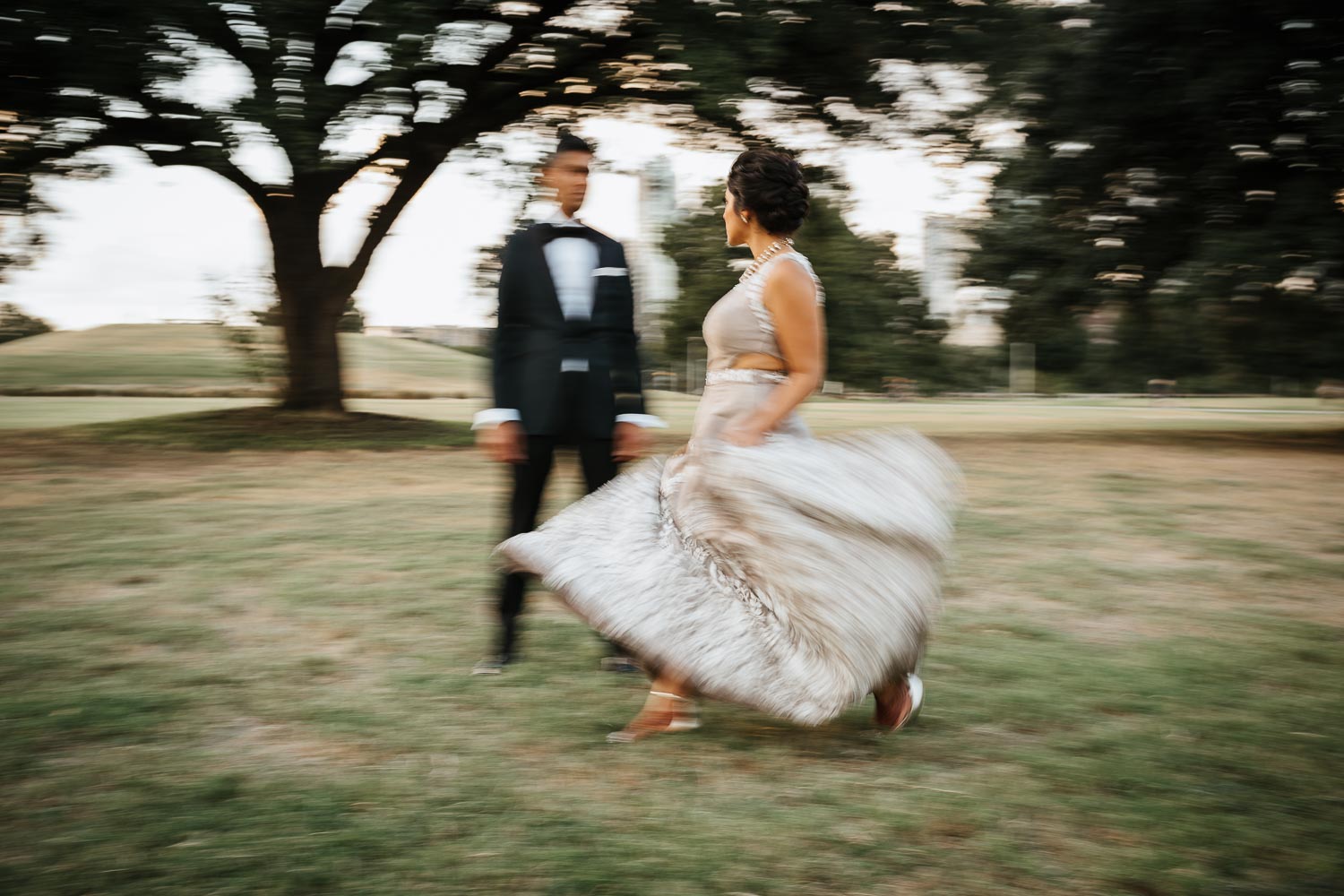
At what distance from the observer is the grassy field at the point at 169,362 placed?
153 feet

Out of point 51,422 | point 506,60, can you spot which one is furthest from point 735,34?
point 51,422

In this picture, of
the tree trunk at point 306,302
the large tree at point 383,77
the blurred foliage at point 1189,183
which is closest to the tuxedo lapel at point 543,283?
the large tree at point 383,77

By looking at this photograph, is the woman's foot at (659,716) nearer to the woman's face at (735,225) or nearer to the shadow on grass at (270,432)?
the woman's face at (735,225)

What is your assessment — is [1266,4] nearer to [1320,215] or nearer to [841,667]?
[1320,215]

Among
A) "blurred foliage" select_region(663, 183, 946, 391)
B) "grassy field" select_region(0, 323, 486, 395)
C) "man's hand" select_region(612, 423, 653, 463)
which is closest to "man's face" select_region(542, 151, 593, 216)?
"man's hand" select_region(612, 423, 653, 463)

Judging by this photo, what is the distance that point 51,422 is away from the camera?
22.7 m

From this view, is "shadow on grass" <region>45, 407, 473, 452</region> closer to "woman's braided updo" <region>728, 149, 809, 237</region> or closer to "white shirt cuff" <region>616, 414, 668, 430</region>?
"white shirt cuff" <region>616, 414, 668, 430</region>

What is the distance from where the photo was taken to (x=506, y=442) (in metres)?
4.63

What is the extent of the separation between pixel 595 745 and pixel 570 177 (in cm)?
231

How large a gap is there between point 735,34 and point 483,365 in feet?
40.1

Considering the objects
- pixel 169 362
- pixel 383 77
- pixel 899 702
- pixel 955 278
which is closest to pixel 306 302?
pixel 383 77

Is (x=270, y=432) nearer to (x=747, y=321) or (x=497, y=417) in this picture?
(x=497, y=417)

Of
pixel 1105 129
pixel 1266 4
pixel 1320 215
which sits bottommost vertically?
pixel 1320 215

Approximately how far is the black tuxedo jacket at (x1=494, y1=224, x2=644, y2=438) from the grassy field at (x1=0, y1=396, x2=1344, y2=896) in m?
1.17
